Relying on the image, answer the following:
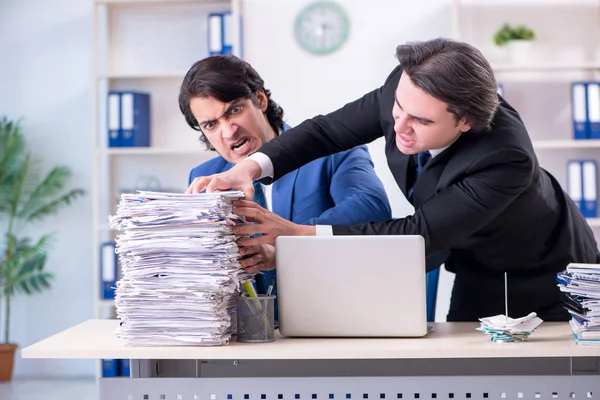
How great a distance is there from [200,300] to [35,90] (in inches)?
158

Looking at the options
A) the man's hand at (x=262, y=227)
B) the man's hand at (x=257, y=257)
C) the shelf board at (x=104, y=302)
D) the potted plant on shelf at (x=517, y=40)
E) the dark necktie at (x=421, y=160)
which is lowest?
the shelf board at (x=104, y=302)

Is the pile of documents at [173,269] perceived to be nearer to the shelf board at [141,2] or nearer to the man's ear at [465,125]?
the man's ear at [465,125]

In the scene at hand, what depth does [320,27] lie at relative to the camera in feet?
16.5

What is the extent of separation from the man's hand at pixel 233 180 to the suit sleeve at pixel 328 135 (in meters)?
0.09

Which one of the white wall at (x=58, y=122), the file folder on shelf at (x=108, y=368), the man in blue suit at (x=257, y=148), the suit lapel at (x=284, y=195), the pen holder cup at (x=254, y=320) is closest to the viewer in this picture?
the pen holder cup at (x=254, y=320)

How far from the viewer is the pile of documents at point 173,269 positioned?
1.63m

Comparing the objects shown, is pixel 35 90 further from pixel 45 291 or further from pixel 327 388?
pixel 327 388

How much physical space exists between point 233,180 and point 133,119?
311 cm

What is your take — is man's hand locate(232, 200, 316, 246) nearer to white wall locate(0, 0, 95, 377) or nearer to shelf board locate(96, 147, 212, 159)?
shelf board locate(96, 147, 212, 159)

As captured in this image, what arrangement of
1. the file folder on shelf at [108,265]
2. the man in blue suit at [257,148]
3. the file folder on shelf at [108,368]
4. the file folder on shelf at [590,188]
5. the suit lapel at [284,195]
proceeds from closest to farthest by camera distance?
the man in blue suit at [257,148]
the suit lapel at [284,195]
the file folder on shelf at [590,188]
the file folder on shelf at [108,368]
the file folder on shelf at [108,265]

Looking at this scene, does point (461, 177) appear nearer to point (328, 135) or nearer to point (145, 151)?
point (328, 135)

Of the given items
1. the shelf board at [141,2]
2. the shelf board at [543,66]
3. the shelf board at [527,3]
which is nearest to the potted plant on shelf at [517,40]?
the shelf board at [543,66]

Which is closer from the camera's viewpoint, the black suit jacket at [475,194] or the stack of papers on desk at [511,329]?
the stack of papers on desk at [511,329]

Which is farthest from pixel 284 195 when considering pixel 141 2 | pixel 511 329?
pixel 141 2
